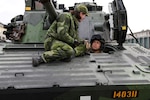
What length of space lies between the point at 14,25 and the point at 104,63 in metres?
2.66

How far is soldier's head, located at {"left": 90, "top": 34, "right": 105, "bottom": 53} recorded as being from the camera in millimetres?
7461

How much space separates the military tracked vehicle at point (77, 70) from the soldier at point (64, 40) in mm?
119

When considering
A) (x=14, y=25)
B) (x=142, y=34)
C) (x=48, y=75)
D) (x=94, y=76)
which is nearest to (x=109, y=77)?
(x=94, y=76)

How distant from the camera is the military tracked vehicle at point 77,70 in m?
5.78

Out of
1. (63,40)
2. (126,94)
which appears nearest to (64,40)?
(63,40)

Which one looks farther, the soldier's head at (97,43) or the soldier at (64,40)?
the soldier's head at (97,43)

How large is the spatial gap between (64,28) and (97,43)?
1046mm

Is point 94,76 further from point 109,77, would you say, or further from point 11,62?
point 11,62

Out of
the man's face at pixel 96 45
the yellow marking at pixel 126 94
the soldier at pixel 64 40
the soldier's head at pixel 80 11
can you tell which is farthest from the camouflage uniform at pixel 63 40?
the yellow marking at pixel 126 94

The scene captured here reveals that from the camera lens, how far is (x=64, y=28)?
6.67 metres

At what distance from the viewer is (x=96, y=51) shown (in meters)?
7.52

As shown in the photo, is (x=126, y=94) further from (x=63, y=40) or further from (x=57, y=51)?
(x=63, y=40)

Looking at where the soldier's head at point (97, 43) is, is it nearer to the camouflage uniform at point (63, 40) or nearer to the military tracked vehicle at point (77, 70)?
the military tracked vehicle at point (77, 70)

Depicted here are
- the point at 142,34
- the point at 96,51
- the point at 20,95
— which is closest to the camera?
the point at 20,95
